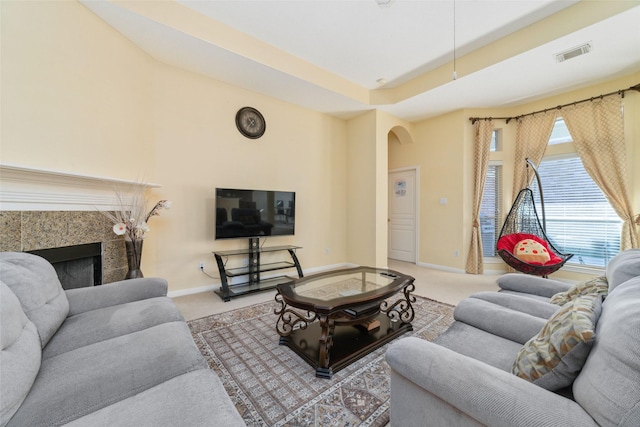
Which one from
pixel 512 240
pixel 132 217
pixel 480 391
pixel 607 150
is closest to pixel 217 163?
pixel 132 217

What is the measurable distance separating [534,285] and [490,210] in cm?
285

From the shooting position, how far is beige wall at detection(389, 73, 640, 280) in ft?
13.7

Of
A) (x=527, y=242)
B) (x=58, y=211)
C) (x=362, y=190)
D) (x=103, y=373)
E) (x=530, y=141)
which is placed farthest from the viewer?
(x=362, y=190)

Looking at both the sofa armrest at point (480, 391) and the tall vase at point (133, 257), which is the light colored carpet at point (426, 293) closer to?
the tall vase at point (133, 257)

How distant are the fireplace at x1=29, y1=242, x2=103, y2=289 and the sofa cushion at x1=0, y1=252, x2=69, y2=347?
825 millimetres

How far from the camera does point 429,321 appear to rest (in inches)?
94.5

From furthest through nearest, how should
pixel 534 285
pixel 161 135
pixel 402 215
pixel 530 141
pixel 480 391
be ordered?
1. pixel 402 215
2. pixel 530 141
3. pixel 161 135
4. pixel 534 285
5. pixel 480 391

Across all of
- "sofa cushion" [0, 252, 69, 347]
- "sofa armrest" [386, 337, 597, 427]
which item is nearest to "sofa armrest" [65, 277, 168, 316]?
"sofa cushion" [0, 252, 69, 347]

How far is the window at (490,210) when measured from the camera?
428cm

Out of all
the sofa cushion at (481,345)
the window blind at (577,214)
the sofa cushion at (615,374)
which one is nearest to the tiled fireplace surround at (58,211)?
the sofa cushion at (481,345)

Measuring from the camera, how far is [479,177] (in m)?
4.17

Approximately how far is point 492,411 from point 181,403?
3.19 feet

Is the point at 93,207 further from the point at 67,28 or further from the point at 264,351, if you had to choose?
the point at 264,351

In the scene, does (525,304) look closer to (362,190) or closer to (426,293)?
(426,293)
